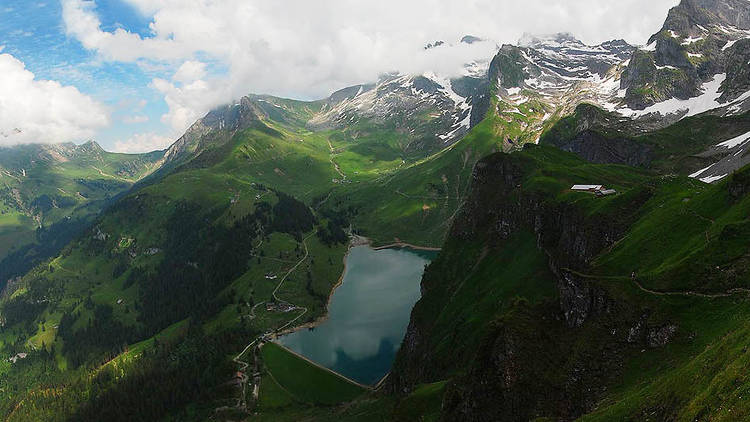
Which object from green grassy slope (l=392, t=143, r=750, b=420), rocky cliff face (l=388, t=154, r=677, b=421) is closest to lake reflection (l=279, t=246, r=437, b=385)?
green grassy slope (l=392, t=143, r=750, b=420)

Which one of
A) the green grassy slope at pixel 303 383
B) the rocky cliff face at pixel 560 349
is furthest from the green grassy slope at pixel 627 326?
the green grassy slope at pixel 303 383

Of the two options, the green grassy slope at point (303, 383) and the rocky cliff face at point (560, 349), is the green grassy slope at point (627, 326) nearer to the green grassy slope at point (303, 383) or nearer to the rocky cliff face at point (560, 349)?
the rocky cliff face at point (560, 349)

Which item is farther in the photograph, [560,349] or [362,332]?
[362,332]

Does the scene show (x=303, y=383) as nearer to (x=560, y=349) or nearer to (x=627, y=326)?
(x=560, y=349)

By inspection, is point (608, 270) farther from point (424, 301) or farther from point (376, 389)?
point (376, 389)

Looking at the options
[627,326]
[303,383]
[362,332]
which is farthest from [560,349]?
[362,332]

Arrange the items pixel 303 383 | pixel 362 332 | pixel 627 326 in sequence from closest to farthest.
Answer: pixel 627 326 → pixel 303 383 → pixel 362 332

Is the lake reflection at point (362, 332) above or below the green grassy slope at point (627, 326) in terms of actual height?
below

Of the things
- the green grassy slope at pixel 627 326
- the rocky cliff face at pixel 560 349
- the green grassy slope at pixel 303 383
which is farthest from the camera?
the green grassy slope at pixel 303 383

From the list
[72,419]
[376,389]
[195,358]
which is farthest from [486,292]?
[72,419]
